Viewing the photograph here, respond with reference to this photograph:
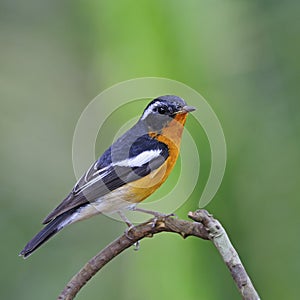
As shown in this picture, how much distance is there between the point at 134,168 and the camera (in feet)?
8.72

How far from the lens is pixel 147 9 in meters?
2.77

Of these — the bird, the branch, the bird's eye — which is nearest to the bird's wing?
the bird

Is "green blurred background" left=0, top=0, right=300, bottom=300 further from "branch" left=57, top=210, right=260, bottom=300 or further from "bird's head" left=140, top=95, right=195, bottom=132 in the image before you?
"branch" left=57, top=210, right=260, bottom=300

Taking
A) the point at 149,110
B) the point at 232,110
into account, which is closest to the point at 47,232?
the point at 149,110

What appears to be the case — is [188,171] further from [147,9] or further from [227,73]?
[147,9]

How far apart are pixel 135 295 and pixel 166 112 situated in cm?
71

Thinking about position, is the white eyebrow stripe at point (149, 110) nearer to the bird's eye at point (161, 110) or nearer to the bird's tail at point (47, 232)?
the bird's eye at point (161, 110)

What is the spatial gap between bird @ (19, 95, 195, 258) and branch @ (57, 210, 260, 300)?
0.57 m

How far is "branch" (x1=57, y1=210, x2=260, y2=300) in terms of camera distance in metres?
1.55

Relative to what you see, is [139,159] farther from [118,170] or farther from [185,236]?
[185,236]

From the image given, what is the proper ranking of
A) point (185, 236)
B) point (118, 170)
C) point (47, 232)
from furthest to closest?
point (118, 170) → point (47, 232) → point (185, 236)

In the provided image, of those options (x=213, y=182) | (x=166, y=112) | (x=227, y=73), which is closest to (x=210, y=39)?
(x=227, y=73)

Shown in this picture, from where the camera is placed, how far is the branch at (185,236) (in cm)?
155

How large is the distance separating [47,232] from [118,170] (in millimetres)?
449
